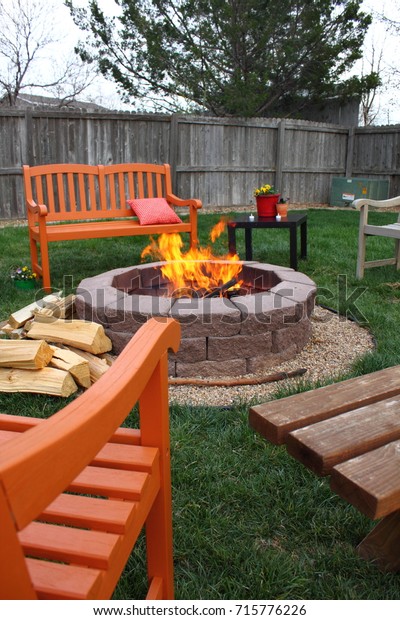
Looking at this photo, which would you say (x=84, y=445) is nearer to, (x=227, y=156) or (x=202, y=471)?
(x=202, y=471)

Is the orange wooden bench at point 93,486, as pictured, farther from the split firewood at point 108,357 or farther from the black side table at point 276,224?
the black side table at point 276,224

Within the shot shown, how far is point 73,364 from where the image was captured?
277 cm

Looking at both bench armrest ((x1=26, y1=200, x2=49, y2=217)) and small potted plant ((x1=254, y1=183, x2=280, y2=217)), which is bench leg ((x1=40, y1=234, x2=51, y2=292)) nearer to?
bench armrest ((x1=26, y1=200, x2=49, y2=217))

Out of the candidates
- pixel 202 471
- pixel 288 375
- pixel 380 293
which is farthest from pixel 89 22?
pixel 202 471

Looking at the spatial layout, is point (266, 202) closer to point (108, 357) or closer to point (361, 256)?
point (361, 256)

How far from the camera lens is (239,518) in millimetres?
1857

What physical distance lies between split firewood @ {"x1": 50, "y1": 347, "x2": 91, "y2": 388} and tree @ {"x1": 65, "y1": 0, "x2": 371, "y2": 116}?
9.60 meters

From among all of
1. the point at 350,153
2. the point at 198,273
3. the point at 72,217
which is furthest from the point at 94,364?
the point at 350,153

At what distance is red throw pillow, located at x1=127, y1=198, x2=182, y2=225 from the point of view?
17.5 ft

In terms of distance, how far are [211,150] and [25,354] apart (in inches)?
337

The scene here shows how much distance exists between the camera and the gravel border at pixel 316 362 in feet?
9.17

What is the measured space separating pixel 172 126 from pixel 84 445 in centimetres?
980

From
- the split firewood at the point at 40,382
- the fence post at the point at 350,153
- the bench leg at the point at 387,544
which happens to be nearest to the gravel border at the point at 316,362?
the split firewood at the point at 40,382

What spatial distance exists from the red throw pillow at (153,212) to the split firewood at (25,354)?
2.76 m
